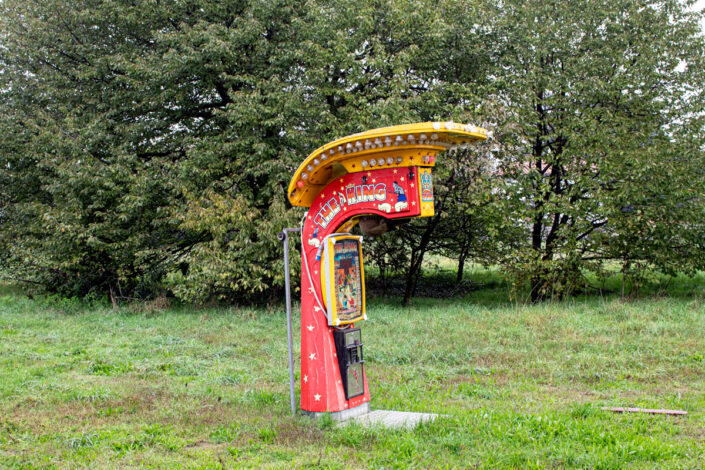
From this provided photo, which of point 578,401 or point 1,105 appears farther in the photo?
point 1,105

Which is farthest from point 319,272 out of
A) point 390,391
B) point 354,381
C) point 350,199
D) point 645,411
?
point 645,411

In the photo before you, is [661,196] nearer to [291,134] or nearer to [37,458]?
[291,134]

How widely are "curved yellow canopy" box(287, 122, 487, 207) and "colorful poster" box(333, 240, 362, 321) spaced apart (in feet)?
2.80

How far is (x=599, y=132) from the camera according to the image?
13961mm

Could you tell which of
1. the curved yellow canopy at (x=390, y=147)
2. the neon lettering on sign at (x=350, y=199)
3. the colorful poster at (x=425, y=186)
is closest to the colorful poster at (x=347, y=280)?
the neon lettering on sign at (x=350, y=199)

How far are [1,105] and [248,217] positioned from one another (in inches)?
328

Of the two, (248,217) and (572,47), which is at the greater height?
(572,47)

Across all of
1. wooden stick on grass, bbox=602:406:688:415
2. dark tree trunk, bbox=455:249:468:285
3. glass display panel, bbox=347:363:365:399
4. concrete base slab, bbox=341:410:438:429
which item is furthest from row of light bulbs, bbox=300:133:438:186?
dark tree trunk, bbox=455:249:468:285

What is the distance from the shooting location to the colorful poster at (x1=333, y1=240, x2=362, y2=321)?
6211 mm

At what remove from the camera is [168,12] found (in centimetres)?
1496

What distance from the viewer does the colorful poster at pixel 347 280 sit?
20.4 feet

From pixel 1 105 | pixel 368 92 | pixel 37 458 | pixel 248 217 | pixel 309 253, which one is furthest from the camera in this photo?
pixel 1 105

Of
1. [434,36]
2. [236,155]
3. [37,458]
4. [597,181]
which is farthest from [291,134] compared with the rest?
[37,458]

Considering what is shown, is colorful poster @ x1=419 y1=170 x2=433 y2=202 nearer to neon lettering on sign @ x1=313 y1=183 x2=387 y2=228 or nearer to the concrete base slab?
neon lettering on sign @ x1=313 y1=183 x2=387 y2=228
